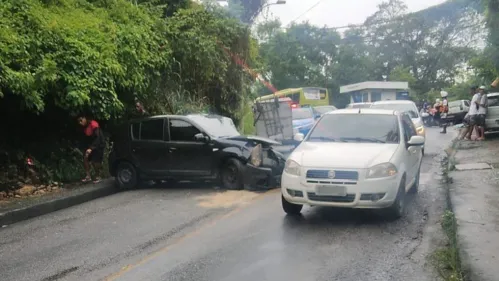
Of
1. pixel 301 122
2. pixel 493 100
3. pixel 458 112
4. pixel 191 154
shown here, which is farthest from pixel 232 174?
pixel 458 112

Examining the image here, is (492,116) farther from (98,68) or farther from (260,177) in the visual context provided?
(98,68)

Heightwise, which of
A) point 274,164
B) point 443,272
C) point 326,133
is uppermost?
point 326,133

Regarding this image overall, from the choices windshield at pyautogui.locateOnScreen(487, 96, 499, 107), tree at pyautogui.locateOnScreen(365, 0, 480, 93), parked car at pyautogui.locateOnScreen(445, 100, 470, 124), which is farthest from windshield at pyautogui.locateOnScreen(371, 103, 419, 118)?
tree at pyautogui.locateOnScreen(365, 0, 480, 93)

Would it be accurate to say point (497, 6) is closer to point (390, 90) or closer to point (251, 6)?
point (251, 6)

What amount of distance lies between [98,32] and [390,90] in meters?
28.6

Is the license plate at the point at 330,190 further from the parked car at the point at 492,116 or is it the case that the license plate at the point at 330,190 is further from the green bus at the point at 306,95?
the green bus at the point at 306,95

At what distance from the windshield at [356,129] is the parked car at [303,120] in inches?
419

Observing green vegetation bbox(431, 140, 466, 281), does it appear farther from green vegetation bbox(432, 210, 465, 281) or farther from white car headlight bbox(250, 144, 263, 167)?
white car headlight bbox(250, 144, 263, 167)

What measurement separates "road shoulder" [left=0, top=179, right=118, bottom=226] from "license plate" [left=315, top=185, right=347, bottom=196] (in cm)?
538

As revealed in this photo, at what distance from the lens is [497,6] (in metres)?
15.0

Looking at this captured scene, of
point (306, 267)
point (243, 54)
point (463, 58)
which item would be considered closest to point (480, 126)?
point (243, 54)

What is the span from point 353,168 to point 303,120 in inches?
558

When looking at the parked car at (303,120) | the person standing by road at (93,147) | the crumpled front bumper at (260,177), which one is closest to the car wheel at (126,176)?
the person standing by road at (93,147)

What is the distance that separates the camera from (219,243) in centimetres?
635
